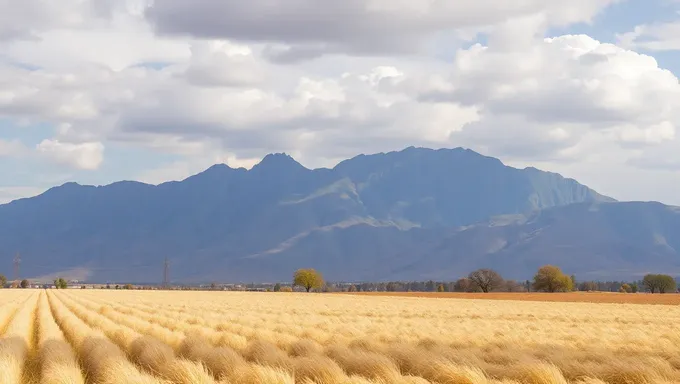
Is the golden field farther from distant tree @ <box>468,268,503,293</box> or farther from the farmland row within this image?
distant tree @ <box>468,268,503,293</box>

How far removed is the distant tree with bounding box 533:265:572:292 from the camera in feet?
451

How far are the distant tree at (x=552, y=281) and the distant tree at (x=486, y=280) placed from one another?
718cm

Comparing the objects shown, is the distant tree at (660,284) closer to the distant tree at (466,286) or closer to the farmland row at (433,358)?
the distant tree at (466,286)

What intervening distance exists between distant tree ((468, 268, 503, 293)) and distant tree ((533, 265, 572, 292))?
7183mm

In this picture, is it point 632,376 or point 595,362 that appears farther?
point 595,362

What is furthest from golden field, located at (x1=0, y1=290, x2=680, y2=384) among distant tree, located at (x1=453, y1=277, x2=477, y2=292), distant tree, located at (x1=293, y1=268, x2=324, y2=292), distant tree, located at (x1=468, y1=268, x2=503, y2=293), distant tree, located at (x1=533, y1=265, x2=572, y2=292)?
distant tree, located at (x1=293, y1=268, x2=324, y2=292)

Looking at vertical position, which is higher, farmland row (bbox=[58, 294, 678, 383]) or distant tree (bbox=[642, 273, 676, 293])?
distant tree (bbox=[642, 273, 676, 293])

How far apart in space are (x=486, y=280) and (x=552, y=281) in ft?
38.0

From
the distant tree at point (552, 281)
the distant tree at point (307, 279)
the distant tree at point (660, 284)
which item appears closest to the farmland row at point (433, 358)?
the distant tree at point (552, 281)

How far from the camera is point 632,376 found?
14.9 m

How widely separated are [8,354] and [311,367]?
6573 mm

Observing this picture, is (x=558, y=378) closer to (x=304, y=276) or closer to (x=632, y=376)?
(x=632, y=376)

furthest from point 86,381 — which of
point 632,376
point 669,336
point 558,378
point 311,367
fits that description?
point 669,336

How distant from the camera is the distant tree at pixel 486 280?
470 feet
